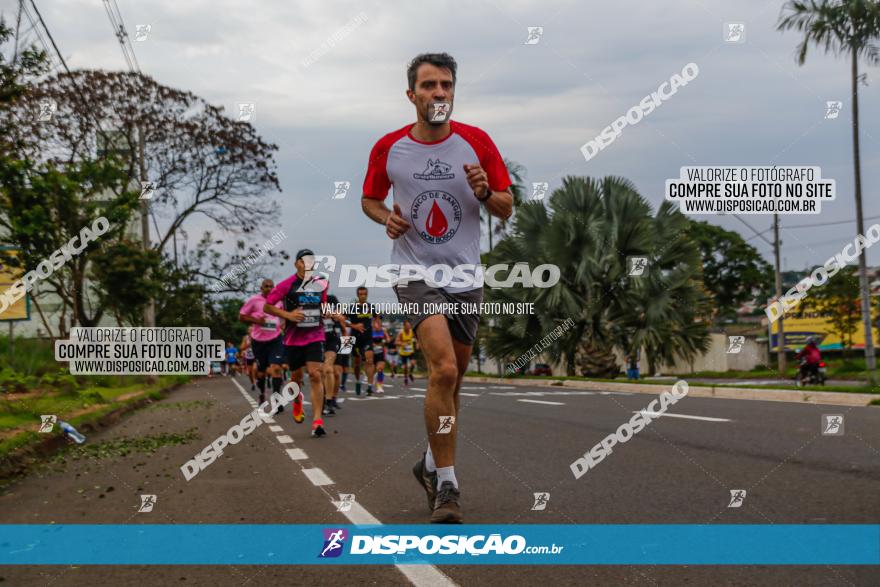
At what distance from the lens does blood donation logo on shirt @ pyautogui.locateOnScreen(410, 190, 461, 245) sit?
5.18m

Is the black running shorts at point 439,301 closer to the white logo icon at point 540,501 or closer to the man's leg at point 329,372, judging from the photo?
the white logo icon at point 540,501

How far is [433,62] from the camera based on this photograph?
5.09 metres

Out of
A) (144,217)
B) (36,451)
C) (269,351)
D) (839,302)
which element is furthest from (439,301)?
(839,302)

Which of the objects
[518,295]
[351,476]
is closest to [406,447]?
[351,476]

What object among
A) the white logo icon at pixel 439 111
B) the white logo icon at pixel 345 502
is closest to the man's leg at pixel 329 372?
Answer: the white logo icon at pixel 345 502

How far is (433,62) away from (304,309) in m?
6.65

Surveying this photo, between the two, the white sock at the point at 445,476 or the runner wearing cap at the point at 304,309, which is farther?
the runner wearing cap at the point at 304,309

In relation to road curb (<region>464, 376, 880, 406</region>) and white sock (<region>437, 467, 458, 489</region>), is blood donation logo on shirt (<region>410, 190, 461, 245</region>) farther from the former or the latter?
road curb (<region>464, 376, 880, 406</region>)

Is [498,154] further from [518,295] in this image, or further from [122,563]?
[518,295]

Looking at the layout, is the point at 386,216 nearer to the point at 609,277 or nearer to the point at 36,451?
the point at 36,451

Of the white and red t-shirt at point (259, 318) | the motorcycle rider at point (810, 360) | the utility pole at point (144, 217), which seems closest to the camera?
the white and red t-shirt at point (259, 318)

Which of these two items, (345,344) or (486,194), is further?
(345,344)

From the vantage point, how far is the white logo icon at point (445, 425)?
16.8ft

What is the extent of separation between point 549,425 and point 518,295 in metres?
17.6
